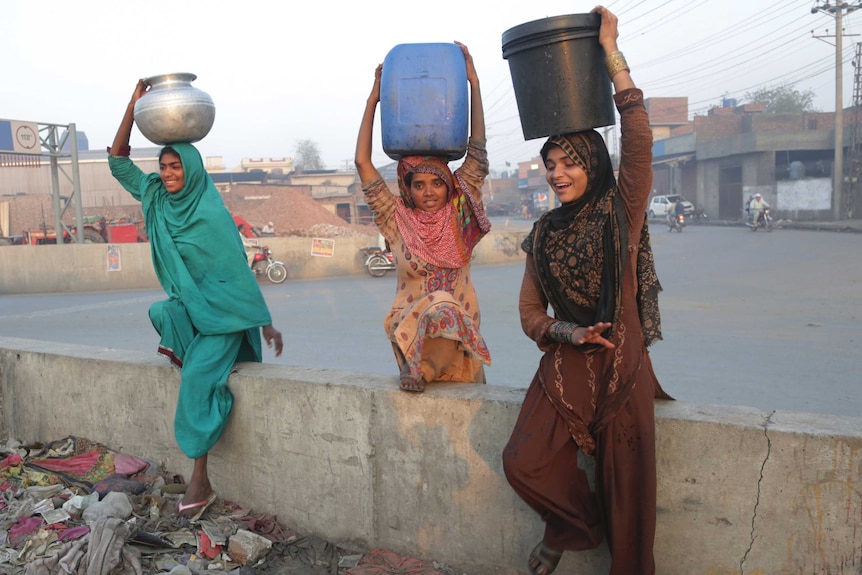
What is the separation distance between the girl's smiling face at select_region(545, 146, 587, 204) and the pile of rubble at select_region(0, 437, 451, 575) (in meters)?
1.67

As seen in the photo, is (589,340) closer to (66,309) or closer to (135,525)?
(135,525)

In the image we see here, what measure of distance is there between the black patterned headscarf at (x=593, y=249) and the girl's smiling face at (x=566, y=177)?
1 cm

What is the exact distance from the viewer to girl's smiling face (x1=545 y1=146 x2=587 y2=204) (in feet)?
7.78

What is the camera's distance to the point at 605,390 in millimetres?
2381

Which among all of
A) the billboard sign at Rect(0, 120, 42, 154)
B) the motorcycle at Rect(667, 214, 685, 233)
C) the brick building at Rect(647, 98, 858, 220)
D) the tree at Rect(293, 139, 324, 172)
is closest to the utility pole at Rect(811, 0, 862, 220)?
the brick building at Rect(647, 98, 858, 220)

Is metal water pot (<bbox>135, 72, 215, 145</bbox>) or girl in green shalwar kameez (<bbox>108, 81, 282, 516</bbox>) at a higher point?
metal water pot (<bbox>135, 72, 215, 145</bbox>)

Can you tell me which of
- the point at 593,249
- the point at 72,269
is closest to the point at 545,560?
the point at 593,249

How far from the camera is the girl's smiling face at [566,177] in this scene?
7.78ft

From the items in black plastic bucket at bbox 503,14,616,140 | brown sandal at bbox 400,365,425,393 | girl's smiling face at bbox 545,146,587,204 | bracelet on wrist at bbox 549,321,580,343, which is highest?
black plastic bucket at bbox 503,14,616,140

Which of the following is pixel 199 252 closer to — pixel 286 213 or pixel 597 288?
pixel 597 288

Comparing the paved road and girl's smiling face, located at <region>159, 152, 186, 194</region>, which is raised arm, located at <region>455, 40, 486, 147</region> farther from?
the paved road

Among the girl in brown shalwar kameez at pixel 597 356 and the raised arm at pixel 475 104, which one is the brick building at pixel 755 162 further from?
the girl in brown shalwar kameez at pixel 597 356

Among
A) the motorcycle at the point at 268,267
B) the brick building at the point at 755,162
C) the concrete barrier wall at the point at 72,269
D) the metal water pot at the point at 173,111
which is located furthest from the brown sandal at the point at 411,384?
the brick building at the point at 755,162

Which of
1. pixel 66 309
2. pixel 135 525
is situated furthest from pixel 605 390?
pixel 66 309
